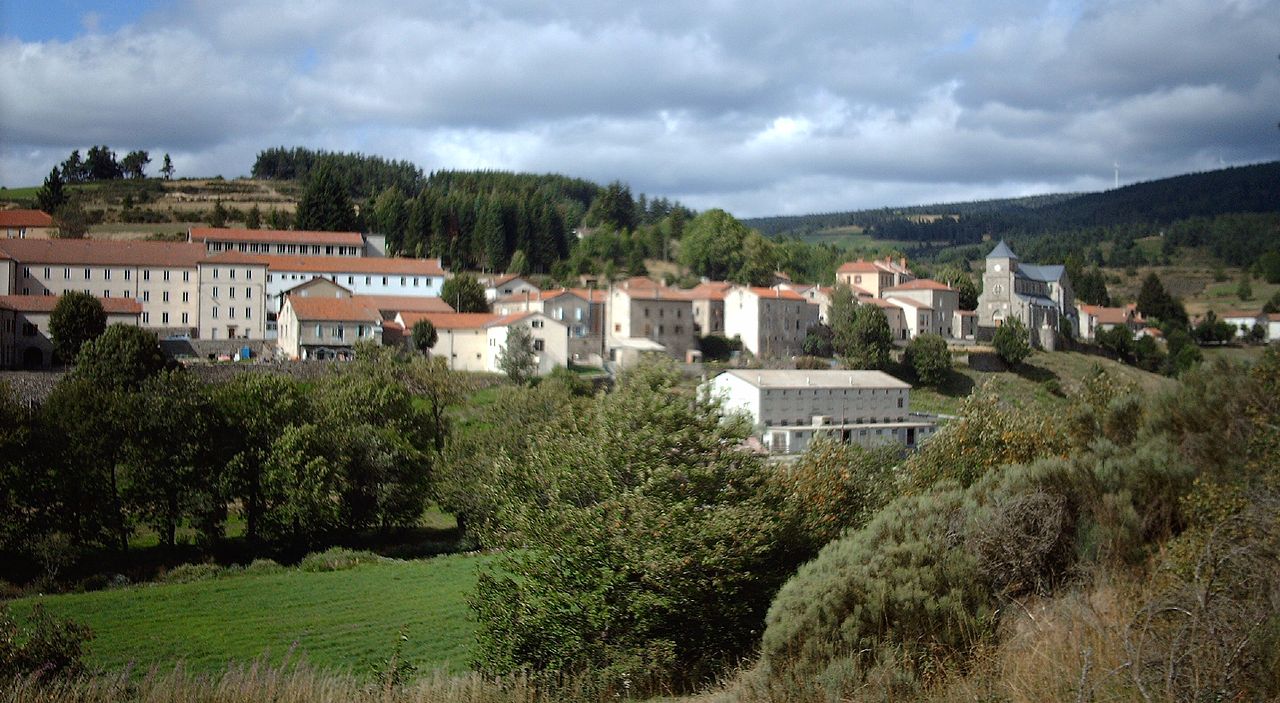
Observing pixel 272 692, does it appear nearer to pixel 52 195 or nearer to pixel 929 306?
pixel 929 306

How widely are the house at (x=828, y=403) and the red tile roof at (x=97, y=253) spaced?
111ft

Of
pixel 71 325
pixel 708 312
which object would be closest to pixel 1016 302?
pixel 708 312

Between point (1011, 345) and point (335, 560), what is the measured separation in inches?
2097

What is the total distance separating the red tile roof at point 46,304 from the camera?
46844mm

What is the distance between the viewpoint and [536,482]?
15625 mm

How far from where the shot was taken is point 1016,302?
8456cm

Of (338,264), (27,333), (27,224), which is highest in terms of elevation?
(27,224)

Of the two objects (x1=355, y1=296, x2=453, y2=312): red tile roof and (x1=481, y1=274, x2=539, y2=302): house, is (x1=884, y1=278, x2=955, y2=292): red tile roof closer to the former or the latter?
(x1=481, y1=274, x2=539, y2=302): house

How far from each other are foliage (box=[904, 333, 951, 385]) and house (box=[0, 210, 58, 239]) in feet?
204

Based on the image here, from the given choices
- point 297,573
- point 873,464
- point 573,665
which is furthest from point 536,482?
point 297,573

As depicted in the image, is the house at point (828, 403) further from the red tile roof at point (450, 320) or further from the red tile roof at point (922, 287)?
the red tile roof at point (922, 287)

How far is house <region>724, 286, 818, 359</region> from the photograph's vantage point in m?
63.5

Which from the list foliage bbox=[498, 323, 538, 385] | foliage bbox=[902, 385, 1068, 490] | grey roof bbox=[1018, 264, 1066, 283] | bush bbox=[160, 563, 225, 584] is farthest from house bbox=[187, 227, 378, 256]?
grey roof bbox=[1018, 264, 1066, 283]

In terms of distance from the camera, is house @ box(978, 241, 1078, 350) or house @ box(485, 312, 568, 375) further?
house @ box(978, 241, 1078, 350)
